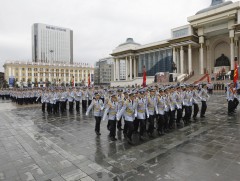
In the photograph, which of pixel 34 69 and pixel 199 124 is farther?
pixel 34 69

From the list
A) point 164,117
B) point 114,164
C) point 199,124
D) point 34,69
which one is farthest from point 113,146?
point 34,69

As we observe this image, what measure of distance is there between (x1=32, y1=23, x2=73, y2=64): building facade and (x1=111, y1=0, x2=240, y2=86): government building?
77932mm

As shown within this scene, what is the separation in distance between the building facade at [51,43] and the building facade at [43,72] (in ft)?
90.2

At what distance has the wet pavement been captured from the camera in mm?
3768

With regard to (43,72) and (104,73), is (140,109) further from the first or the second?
(104,73)

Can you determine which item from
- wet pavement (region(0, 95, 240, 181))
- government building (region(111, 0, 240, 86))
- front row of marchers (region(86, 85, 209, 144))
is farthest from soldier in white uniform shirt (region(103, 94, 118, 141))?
government building (region(111, 0, 240, 86))

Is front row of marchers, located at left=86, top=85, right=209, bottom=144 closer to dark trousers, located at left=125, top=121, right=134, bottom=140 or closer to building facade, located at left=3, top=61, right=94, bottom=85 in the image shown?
dark trousers, located at left=125, top=121, right=134, bottom=140

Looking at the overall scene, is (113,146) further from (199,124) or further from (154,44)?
(154,44)

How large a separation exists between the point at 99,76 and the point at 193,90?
99581 mm

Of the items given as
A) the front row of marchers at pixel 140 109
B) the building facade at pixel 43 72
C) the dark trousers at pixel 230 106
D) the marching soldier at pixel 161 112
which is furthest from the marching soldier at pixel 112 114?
the building facade at pixel 43 72

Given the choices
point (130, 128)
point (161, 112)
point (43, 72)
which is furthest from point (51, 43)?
point (130, 128)

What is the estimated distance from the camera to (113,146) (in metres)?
5.55

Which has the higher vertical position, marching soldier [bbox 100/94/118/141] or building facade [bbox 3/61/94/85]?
building facade [bbox 3/61/94/85]

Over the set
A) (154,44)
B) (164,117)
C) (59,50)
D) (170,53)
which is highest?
(59,50)
